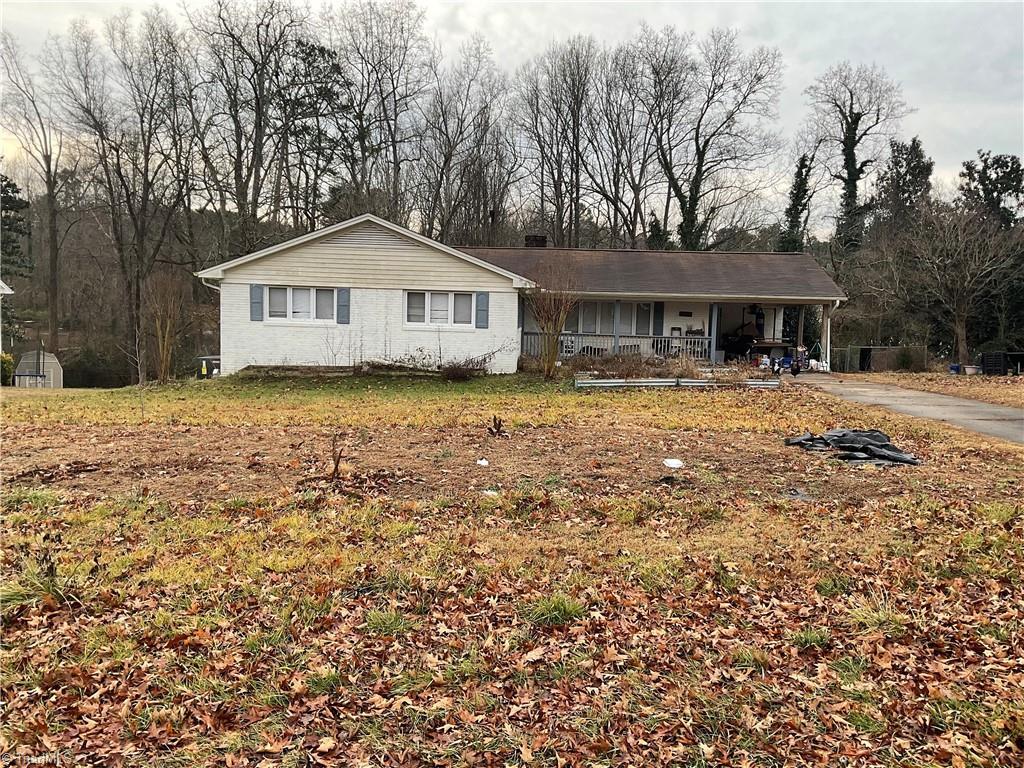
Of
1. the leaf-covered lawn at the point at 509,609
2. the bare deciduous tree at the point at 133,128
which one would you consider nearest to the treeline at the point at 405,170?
the bare deciduous tree at the point at 133,128

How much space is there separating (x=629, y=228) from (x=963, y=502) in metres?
34.6

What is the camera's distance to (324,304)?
19359 mm

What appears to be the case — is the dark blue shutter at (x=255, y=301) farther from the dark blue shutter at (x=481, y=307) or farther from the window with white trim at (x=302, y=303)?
the dark blue shutter at (x=481, y=307)

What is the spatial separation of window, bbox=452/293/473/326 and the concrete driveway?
32.5 ft

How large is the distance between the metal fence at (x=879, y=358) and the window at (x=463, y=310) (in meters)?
15.5

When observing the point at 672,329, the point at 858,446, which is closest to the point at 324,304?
the point at 672,329

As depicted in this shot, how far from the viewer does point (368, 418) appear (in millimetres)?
11836

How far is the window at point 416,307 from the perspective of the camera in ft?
64.2

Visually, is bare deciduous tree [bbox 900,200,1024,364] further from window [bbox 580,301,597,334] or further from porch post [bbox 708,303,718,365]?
window [bbox 580,301,597,334]

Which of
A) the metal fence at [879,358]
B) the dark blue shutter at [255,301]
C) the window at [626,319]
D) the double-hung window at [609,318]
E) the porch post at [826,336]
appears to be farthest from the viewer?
the metal fence at [879,358]

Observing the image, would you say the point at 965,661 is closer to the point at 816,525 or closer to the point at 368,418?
the point at 816,525

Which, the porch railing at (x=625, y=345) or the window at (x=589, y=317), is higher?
the window at (x=589, y=317)

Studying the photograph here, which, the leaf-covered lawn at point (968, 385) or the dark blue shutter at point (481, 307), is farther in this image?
the dark blue shutter at point (481, 307)

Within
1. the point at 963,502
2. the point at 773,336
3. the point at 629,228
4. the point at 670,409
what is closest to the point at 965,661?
the point at 963,502
